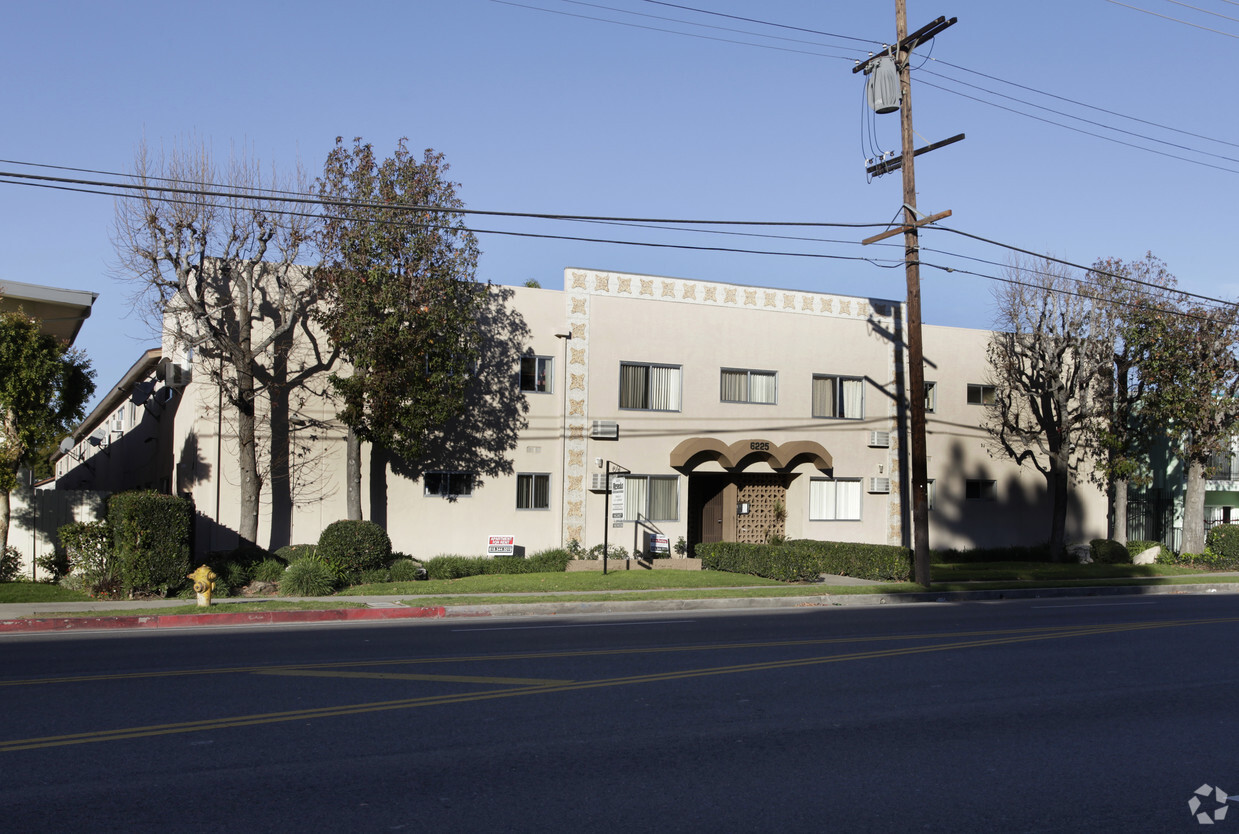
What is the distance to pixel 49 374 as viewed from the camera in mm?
18297

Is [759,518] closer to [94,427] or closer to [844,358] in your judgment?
[844,358]

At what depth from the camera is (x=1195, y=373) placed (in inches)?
1209

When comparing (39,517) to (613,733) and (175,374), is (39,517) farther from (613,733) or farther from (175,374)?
(613,733)

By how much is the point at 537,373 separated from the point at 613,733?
741 inches

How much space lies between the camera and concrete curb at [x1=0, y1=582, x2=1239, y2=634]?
579 inches

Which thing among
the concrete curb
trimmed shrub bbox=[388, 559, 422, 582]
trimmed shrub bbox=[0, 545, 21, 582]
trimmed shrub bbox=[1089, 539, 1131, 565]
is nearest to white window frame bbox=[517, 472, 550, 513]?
trimmed shrub bbox=[388, 559, 422, 582]

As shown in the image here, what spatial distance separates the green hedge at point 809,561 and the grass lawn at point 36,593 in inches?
545

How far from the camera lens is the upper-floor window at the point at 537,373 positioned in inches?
1013

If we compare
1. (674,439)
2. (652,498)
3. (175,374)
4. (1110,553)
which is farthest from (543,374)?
(1110,553)

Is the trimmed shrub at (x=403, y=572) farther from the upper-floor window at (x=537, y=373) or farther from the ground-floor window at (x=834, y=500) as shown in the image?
the ground-floor window at (x=834, y=500)

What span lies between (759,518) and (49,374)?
60.3 feet

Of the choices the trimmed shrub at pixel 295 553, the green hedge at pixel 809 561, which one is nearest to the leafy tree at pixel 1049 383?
the green hedge at pixel 809 561

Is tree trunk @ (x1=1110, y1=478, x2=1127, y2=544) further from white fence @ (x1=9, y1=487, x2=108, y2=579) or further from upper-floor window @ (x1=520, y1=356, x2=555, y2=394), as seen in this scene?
white fence @ (x1=9, y1=487, x2=108, y2=579)

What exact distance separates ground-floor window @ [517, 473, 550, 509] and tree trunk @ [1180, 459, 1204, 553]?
2141cm
